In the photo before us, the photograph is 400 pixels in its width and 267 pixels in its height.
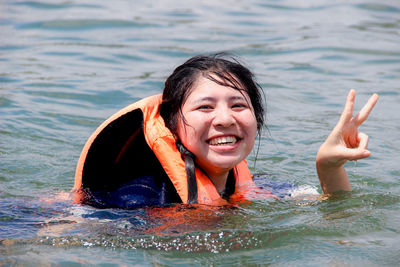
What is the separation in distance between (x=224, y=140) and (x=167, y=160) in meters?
0.43

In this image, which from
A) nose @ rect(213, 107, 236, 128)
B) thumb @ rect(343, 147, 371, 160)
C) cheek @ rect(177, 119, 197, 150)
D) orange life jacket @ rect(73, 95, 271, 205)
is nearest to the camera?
thumb @ rect(343, 147, 371, 160)

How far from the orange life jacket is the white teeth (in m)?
0.30

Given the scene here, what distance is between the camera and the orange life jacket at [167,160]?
3926 millimetres

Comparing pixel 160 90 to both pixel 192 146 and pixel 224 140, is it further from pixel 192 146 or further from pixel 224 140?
pixel 224 140

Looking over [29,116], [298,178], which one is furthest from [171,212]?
[29,116]

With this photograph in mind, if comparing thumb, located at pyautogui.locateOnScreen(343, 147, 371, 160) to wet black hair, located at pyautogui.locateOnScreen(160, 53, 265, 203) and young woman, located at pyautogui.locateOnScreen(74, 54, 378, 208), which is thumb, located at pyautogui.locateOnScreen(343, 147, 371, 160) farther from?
wet black hair, located at pyautogui.locateOnScreen(160, 53, 265, 203)

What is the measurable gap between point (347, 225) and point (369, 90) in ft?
14.3

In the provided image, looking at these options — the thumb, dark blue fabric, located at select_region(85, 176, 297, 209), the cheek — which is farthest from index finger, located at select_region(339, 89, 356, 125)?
dark blue fabric, located at select_region(85, 176, 297, 209)

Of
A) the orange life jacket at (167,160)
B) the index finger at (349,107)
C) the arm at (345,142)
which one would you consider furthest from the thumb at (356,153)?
the orange life jacket at (167,160)

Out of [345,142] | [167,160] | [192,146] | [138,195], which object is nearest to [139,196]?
[138,195]

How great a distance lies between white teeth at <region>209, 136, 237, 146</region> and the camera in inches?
148

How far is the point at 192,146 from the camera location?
3.86m

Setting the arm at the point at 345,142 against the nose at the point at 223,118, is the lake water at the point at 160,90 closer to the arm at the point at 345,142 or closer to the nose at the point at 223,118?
the arm at the point at 345,142

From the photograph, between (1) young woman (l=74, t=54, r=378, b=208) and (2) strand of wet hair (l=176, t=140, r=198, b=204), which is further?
(2) strand of wet hair (l=176, t=140, r=198, b=204)
